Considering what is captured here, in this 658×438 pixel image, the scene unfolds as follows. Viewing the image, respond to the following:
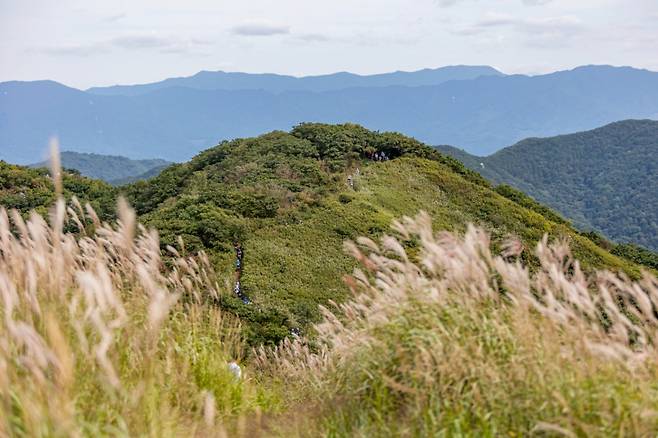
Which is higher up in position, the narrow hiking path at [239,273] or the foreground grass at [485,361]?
the foreground grass at [485,361]

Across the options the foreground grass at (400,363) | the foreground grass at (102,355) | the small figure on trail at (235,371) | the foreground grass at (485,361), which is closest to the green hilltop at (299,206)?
the small figure on trail at (235,371)

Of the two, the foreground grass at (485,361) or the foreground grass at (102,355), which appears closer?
the foreground grass at (102,355)

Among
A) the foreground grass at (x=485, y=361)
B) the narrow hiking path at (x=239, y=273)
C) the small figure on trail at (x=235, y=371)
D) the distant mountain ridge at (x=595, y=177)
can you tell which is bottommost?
the distant mountain ridge at (x=595, y=177)

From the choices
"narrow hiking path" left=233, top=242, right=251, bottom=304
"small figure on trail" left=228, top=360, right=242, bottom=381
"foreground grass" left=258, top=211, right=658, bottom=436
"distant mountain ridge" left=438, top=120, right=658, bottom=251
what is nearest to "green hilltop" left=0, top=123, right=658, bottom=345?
"narrow hiking path" left=233, top=242, right=251, bottom=304

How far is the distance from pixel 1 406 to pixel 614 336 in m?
3.43

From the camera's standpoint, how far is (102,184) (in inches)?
1692

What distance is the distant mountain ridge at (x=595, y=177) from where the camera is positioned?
155 m

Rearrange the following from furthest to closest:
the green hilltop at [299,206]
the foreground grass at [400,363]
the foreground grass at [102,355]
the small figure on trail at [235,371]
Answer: the green hilltop at [299,206] < the small figure on trail at [235,371] < the foreground grass at [400,363] < the foreground grass at [102,355]

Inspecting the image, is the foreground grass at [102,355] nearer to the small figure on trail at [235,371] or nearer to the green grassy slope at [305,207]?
the small figure on trail at [235,371]

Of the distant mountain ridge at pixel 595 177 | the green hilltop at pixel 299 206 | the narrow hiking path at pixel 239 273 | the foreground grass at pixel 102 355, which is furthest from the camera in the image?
the distant mountain ridge at pixel 595 177

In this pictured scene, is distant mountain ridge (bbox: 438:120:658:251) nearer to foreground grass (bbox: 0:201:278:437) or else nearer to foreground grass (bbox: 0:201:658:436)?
foreground grass (bbox: 0:201:278:437)

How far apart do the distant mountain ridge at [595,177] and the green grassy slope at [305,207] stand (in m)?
118

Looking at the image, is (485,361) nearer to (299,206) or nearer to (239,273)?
(239,273)

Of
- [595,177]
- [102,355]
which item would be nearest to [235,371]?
[102,355]
